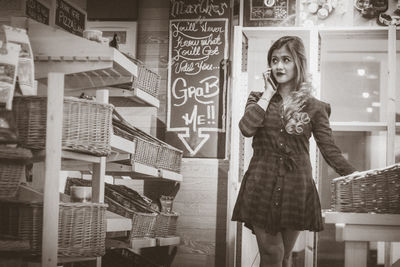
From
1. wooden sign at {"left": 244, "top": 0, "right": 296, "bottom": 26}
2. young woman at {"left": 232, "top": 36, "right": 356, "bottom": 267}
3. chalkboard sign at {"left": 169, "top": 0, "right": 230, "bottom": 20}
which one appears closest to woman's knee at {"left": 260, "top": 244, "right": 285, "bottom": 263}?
young woman at {"left": 232, "top": 36, "right": 356, "bottom": 267}

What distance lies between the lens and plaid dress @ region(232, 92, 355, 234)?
313cm

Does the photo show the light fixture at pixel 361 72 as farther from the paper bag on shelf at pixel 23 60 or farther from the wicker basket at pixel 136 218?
the paper bag on shelf at pixel 23 60

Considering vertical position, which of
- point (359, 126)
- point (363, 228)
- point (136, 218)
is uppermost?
point (359, 126)

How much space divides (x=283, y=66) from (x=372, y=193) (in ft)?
2.70

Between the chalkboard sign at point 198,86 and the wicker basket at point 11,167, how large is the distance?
2.52 meters

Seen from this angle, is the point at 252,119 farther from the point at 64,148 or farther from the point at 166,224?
the point at 166,224

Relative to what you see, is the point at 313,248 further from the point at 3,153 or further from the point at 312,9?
the point at 3,153

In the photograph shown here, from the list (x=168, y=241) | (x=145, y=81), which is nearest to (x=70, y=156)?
(x=145, y=81)

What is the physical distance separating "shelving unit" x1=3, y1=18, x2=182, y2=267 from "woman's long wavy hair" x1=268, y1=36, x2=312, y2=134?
90 cm

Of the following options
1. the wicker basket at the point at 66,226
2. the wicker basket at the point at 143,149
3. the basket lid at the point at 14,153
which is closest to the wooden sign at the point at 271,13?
the wicker basket at the point at 143,149

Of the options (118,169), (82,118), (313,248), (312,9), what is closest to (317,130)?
(82,118)

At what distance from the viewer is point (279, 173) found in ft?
10.4

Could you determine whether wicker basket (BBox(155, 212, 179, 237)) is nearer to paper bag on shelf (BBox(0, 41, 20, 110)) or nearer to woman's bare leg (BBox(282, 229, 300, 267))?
woman's bare leg (BBox(282, 229, 300, 267))

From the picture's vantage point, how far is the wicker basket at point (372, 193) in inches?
107
